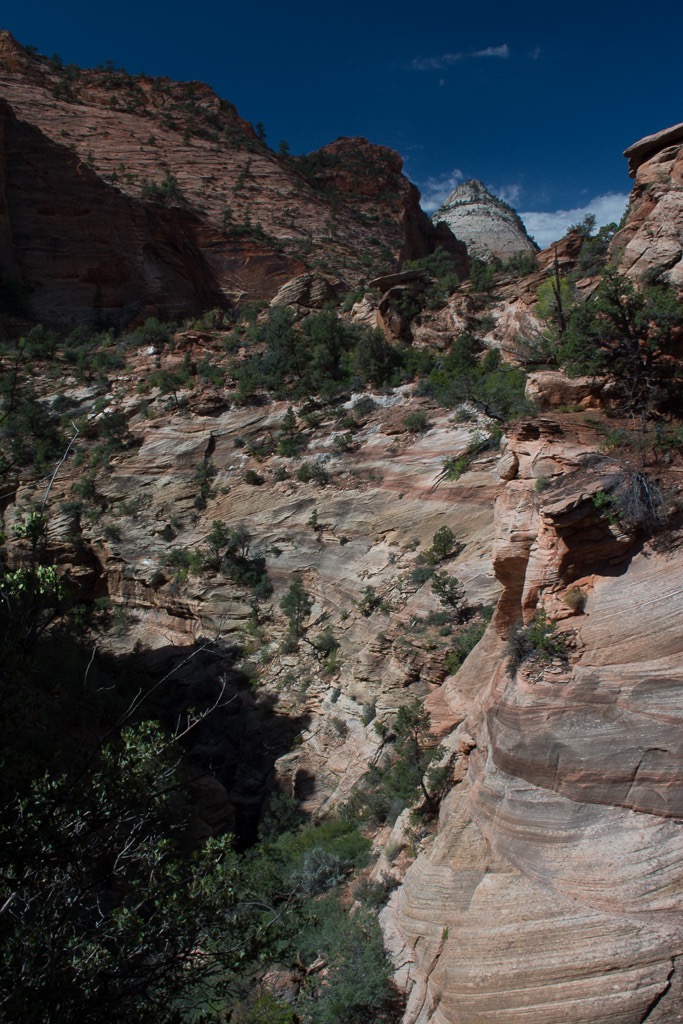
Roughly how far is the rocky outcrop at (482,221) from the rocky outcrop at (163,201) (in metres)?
17.7

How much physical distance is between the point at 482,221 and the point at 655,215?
61631mm

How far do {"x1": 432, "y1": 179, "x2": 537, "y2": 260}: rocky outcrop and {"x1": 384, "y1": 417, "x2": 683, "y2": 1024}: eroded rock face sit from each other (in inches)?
2140

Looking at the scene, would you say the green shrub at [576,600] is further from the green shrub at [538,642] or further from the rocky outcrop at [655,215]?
the rocky outcrop at [655,215]

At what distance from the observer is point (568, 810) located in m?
5.14

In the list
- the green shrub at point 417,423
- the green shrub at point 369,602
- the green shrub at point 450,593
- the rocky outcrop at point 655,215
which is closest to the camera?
the rocky outcrop at point 655,215

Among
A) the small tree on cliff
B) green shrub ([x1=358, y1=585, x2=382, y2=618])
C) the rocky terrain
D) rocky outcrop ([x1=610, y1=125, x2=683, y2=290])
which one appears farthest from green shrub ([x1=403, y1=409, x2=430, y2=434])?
the small tree on cliff

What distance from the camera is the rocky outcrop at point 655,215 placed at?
25.0 ft

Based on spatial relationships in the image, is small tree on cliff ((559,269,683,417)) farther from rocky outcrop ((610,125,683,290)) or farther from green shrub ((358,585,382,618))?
green shrub ((358,585,382,618))

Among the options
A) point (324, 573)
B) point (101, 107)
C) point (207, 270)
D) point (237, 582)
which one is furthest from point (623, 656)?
point (101, 107)

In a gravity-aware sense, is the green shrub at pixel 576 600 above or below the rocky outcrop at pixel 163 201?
below

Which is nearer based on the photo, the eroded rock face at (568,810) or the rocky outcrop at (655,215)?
the eroded rock face at (568,810)

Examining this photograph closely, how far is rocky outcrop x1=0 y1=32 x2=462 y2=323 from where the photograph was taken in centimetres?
2878

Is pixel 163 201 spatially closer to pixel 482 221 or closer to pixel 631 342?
pixel 631 342

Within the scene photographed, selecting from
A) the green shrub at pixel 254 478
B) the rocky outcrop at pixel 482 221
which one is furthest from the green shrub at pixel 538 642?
the rocky outcrop at pixel 482 221
